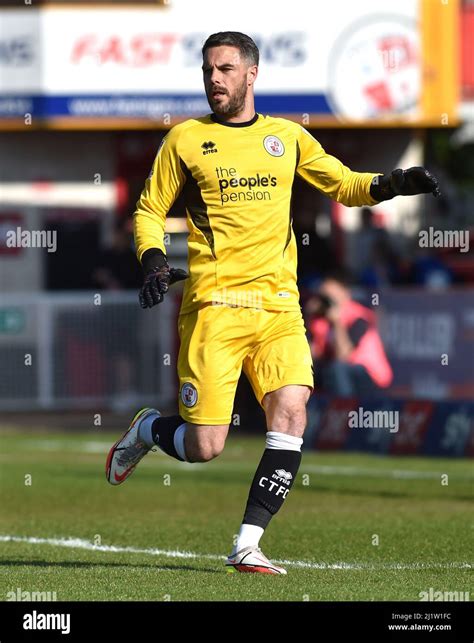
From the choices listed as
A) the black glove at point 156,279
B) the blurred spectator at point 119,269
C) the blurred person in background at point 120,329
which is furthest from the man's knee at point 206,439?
the blurred spectator at point 119,269

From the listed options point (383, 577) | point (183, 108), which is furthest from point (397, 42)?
point (383, 577)

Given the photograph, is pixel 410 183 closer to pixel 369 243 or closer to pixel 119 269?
pixel 119 269

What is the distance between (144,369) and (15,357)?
1.68 m

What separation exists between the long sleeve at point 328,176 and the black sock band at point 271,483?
1324 millimetres

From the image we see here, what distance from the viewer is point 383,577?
310 inches

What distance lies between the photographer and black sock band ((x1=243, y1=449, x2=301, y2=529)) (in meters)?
8.20

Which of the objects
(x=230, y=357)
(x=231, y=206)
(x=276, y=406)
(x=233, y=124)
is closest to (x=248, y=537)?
(x=276, y=406)

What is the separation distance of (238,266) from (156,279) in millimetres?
449

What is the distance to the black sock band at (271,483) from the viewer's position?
8.20 m

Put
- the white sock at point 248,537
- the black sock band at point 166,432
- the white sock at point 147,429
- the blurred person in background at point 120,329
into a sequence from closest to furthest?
the white sock at point 248,537 → the black sock band at point 166,432 → the white sock at point 147,429 → the blurred person in background at point 120,329

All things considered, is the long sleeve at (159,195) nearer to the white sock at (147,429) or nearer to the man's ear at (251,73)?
the man's ear at (251,73)

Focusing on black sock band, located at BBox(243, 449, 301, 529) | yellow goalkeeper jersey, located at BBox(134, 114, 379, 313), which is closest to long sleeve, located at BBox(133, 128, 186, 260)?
yellow goalkeeper jersey, located at BBox(134, 114, 379, 313)

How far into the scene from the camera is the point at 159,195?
8.30m
